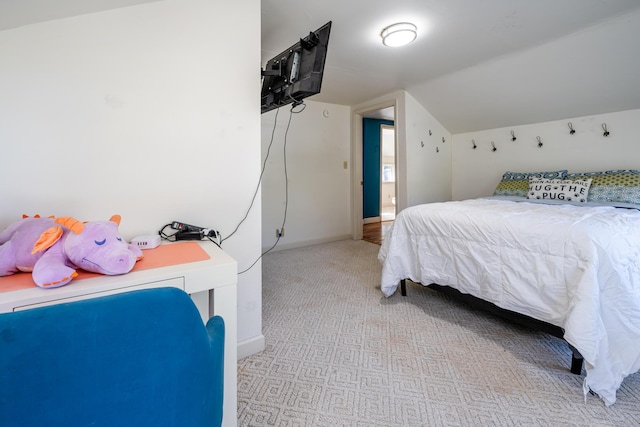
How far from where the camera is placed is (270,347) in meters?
1.67

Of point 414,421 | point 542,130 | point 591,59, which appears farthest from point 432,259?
point 542,130

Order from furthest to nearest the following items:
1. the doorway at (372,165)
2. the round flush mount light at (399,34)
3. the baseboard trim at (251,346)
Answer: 1. the doorway at (372,165)
2. the round flush mount light at (399,34)
3. the baseboard trim at (251,346)

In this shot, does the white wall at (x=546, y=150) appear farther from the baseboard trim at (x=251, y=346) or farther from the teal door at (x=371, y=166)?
the baseboard trim at (x=251, y=346)

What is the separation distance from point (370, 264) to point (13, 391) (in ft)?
9.94

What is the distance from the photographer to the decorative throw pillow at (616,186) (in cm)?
243

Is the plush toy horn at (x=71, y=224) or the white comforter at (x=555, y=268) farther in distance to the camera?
the white comforter at (x=555, y=268)

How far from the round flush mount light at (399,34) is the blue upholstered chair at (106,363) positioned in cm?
242

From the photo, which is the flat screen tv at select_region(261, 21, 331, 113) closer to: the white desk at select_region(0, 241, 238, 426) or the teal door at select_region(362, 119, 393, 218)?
the white desk at select_region(0, 241, 238, 426)

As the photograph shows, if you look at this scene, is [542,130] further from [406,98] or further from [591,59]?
[406,98]

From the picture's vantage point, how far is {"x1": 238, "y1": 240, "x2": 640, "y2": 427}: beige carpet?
3.86 feet

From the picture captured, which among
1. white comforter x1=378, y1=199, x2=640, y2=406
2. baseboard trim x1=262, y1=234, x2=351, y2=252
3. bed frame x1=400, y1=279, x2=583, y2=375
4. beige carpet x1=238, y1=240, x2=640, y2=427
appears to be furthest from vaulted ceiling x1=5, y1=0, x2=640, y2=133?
baseboard trim x1=262, y1=234, x2=351, y2=252

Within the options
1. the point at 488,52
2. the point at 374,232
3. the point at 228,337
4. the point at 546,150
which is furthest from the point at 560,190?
the point at 228,337

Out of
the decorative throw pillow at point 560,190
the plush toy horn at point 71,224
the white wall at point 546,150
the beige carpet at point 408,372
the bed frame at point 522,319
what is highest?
the white wall at point 546,150

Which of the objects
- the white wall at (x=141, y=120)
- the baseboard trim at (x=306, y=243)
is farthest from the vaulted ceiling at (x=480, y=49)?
the baseboard trim at (x=306, y=243)
